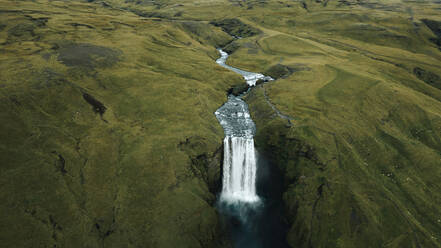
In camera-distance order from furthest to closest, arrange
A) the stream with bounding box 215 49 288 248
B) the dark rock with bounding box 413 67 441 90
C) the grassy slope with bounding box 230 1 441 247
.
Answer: the dark rock with bounding box 413 67 441 90 < the stream with bounding box 215 49 288 248 < the grassy slope with bounding box 230 1 441 247

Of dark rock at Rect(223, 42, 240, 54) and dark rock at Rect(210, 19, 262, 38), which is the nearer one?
dark rock at Rect(223, 42, 240, 54)

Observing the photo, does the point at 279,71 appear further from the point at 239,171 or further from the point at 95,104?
the point at 95,104

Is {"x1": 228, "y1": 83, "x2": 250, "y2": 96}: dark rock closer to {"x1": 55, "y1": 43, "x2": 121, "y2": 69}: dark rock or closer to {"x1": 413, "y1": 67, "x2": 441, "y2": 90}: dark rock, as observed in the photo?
{"x1": 55, "y1": 43, "x2": 121, "y2": 69}: dark rock

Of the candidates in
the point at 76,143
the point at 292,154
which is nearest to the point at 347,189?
the point at 292,154

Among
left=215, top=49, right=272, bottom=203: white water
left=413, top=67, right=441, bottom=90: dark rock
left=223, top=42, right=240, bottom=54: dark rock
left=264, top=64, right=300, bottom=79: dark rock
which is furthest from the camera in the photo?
left=223, top=42, right=240, bottom=54: dark rock

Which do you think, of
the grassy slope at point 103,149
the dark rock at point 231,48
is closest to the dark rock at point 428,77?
the dark rock at point 231,48

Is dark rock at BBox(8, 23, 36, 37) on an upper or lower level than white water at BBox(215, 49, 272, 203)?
upper

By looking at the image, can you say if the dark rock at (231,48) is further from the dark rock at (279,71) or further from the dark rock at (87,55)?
the dark rock at (87,55)

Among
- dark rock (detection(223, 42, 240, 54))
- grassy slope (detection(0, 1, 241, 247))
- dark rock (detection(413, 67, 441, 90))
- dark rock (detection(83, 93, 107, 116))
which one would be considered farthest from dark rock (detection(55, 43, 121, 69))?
dark rock (detection(413, 67, 441, 90))
